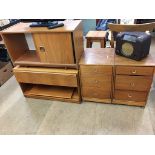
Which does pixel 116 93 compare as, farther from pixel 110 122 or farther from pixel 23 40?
pixel 23 40

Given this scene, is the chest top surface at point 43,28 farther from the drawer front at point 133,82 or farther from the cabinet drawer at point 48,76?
the drawer front at point 133,82

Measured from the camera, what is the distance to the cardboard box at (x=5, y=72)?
2412mm

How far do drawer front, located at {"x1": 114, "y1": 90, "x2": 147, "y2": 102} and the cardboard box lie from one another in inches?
70.5

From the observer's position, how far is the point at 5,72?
2.48m

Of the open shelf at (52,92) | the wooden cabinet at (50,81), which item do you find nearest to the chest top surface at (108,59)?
the wooden cabinet at (50,81)

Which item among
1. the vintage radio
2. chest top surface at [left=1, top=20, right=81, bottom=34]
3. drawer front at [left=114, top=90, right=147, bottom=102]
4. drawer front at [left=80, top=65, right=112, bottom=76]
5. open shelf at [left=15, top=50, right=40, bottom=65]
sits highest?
chest top surface at [left=1, top=20, right=81, bottom=34]

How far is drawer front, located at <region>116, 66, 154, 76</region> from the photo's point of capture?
146 centimetres

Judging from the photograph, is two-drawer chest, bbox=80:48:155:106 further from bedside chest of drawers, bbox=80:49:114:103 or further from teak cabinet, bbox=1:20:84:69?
teak cabinet, bbox=1:20:84:69

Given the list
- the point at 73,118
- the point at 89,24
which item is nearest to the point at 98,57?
the point at 73,118

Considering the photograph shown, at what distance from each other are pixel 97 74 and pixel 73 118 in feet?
1.91

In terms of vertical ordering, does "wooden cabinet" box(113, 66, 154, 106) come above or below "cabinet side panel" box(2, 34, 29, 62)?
below

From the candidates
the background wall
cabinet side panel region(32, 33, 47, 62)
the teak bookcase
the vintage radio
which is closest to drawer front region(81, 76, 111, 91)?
the teak bookcase

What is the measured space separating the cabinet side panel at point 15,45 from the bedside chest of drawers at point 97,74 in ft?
2.71

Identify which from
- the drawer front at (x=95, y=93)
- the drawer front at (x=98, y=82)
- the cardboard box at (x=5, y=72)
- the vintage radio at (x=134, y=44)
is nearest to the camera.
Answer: the vintage radio at (x=134, y=44)
